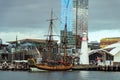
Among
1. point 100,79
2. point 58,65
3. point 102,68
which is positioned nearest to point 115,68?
point 102,68

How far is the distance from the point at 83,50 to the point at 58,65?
21762 millimetres

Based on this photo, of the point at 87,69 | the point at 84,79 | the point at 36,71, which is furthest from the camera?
the point at 87,69

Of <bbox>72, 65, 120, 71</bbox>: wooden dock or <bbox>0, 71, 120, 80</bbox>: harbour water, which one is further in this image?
<bbox>72, 65, 120, 71</bbox>: wooden dock

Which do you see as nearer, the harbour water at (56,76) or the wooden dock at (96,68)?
the harbour water at (56,76)

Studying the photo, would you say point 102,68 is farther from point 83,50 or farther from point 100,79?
point 100,79

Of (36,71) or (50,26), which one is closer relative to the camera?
(36,71)

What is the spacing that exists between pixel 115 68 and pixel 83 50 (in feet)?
51.0

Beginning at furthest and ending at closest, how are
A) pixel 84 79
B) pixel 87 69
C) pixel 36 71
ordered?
pixel 87 69 < pixel 36 71 < pixel 84 79

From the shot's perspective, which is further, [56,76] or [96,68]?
[96,68]

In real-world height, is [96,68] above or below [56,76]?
above

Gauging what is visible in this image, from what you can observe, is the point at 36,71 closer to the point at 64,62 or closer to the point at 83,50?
the point at 64,62

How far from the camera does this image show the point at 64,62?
178 m

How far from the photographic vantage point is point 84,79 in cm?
12125

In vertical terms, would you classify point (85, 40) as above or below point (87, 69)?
above
